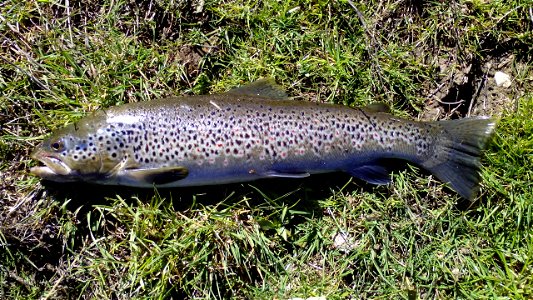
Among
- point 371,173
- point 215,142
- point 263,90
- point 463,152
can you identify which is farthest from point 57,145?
point 463,152

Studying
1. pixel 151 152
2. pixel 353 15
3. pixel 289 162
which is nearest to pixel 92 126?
pixel 151 152

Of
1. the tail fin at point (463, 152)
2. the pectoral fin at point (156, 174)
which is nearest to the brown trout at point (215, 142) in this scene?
the pectoral fin at point (156, 174)

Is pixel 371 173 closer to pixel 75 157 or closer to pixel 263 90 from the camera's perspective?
pixel 263 90

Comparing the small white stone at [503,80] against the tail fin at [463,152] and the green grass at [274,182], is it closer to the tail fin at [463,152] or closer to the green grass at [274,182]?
the green grass at [274,182]

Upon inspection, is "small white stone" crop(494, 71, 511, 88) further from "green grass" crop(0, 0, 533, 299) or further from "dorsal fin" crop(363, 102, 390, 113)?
"dorsal fin" crop(363, 102, 390, 113)

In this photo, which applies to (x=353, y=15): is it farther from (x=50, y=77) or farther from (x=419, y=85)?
(x=50, y=77)

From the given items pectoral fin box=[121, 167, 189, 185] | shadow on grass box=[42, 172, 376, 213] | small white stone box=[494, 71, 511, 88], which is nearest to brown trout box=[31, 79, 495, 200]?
pectoral fin box=[121, 167, 189, 185]
